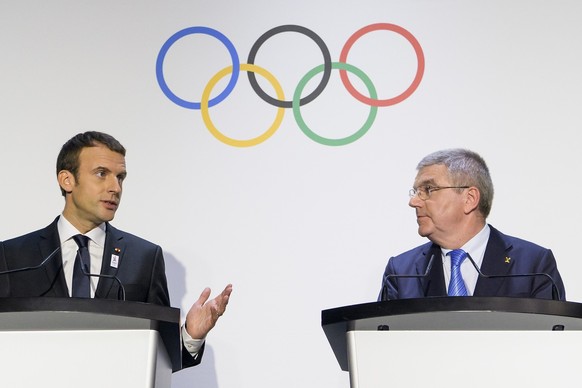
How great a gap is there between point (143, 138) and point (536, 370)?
2.25 metres

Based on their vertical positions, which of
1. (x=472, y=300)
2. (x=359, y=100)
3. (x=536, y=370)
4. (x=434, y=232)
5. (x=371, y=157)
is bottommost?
(x=536, y=370)

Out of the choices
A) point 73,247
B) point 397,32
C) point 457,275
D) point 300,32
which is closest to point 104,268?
point 73,247

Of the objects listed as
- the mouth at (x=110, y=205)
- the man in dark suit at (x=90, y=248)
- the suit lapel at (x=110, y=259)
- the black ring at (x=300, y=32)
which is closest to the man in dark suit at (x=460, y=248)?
the black ring at (x=300, y=32)

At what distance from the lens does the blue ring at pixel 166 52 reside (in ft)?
14.2

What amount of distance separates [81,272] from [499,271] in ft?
5.06

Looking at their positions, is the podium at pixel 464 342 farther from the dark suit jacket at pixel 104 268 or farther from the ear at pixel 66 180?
the ear at pixel 66 180

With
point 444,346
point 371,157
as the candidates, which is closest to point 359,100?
point 371,157

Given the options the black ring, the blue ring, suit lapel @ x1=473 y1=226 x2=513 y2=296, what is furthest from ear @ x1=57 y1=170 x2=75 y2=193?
suit lapel @ x1=473 y1=226 x2=513 y2=296

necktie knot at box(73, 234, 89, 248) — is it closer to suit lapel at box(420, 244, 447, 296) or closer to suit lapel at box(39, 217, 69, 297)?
suit lapel at box(39, 217, 69, 297)

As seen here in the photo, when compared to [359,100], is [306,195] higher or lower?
lower

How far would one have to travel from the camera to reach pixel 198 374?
4.07 meters

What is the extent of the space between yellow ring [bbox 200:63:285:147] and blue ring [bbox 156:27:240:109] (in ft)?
0.09

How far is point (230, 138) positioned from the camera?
4.28 m

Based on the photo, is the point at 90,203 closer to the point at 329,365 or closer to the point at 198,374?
the point at 198,374
